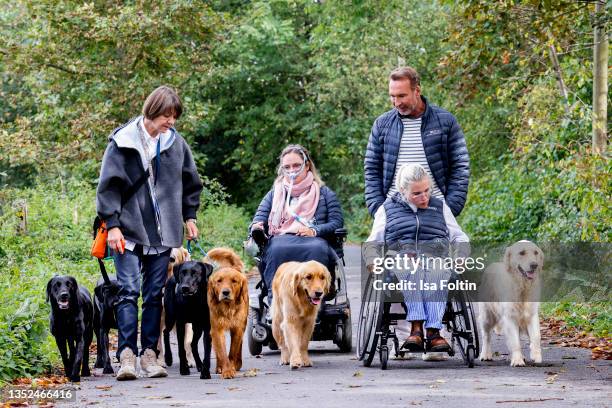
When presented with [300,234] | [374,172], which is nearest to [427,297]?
[374,172]

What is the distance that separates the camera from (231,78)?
36.1 metres

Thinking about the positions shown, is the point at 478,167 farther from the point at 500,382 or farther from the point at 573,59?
the point at 500,382

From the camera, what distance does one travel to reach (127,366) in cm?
859

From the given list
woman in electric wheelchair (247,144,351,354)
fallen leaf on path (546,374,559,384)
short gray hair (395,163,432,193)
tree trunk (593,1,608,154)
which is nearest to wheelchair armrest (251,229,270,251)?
woman in electric wheelchair (247,144,351,354)

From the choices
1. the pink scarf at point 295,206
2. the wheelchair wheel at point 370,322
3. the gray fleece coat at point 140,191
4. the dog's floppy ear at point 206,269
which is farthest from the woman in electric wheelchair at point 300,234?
the dog's floppy ear at point 206,269

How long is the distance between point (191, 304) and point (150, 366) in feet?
1.89

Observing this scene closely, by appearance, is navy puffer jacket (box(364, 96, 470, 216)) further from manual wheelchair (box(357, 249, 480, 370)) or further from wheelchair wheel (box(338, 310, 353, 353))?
wheelchair wheel (box(338, 310, 353, 353))

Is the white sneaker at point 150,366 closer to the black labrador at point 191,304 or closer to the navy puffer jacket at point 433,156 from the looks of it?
the black labrador at point 191,304

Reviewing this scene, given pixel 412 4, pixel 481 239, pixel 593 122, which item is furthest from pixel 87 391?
pixel 412 4

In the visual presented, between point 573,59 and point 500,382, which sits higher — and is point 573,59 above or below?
above

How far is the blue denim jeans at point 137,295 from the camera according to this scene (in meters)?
8.81

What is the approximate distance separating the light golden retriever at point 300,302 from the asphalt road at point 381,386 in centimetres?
19

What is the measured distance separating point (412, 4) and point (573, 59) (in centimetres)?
1718

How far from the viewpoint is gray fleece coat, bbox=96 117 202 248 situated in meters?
8.75
